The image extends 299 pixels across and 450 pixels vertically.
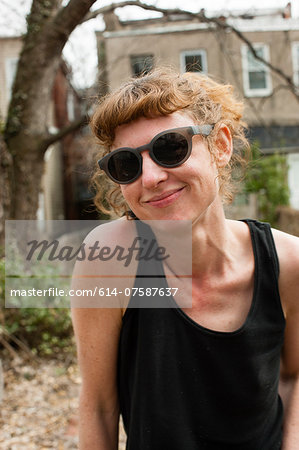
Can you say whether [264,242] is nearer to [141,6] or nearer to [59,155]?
[141,6]

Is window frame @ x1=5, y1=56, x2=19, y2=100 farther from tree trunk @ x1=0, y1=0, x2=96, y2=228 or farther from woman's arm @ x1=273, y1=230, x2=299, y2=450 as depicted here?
woman's arm @ x1=273, y1=230, x2=299, y2=450

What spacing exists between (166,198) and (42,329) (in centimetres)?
334

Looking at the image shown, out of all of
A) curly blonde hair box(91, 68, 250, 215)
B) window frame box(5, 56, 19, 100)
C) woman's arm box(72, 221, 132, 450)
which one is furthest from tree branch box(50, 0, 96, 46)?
window frame box(5, 56, 19, 100)

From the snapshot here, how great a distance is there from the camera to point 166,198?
1.28m

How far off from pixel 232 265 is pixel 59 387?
278cm

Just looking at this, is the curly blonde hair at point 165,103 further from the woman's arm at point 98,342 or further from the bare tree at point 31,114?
the bare tree at point 31,114

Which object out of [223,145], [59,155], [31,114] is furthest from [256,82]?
[223,145]

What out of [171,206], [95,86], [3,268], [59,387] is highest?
[95,86]

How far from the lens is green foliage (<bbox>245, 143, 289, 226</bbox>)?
11.4 meters

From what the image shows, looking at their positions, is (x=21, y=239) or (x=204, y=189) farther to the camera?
(x=21, y=239)

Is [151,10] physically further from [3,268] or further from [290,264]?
[290,264]

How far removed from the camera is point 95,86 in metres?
6.48

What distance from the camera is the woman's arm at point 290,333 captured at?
4.57 feet

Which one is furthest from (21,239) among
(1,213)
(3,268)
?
(3,268)
